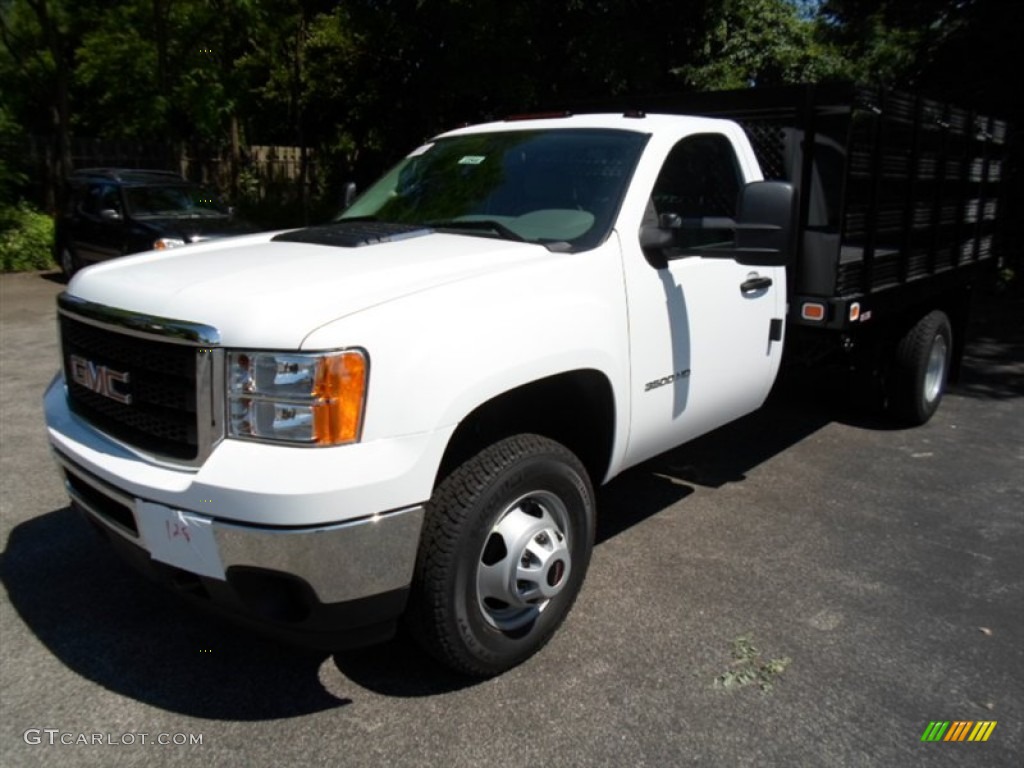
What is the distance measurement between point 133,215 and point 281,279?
9872 mm

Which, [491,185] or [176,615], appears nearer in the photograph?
[176,615]

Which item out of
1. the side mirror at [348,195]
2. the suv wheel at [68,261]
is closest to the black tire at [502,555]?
the side mirror at [348,195]

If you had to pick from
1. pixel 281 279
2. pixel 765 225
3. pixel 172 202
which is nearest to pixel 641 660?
pixel 765 225

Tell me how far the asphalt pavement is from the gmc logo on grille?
1026mm

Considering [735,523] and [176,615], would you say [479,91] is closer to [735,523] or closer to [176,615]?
[735,523]

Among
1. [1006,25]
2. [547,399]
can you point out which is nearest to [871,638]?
[547,399]

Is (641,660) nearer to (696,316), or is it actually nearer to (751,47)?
(696,316)

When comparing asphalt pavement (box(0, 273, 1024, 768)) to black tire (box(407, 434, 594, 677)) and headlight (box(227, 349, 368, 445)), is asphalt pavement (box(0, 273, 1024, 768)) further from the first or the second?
headlight (box(227, 349, 368, 445))

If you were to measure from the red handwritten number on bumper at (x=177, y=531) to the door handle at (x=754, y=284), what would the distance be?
110 inches

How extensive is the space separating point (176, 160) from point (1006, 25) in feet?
52.4

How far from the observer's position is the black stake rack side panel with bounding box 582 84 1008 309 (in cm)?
468

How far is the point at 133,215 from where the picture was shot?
11500mm

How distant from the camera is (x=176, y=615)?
353cm

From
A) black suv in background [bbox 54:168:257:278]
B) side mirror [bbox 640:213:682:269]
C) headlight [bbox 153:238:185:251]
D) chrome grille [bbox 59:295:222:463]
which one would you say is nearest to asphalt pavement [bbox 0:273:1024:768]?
chrome grille [bbox 59:295:222:463]
